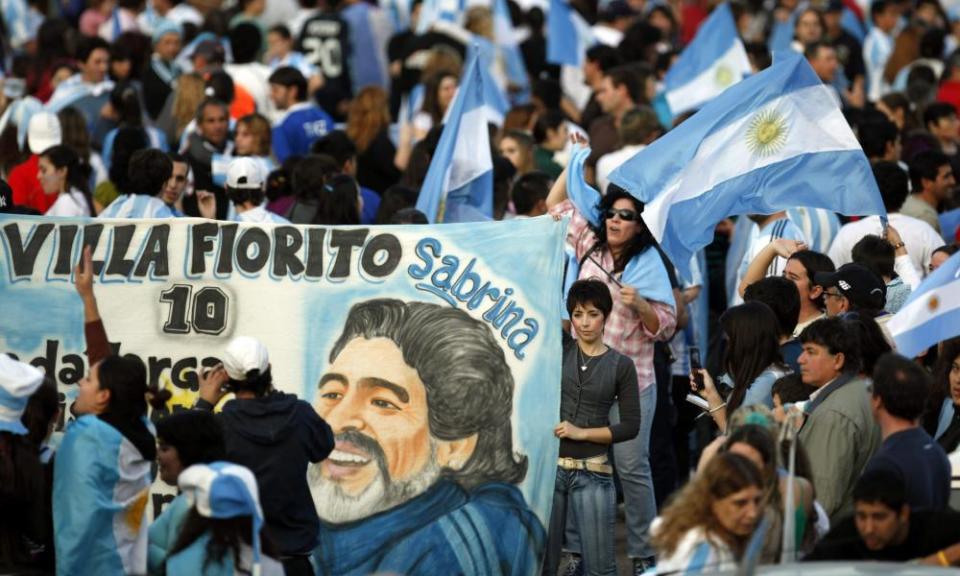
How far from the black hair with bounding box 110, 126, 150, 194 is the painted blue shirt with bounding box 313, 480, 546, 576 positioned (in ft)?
11.3

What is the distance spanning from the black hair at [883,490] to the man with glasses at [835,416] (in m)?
0.78

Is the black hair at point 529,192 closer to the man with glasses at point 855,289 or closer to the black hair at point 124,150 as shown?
the black hair at point 124,150

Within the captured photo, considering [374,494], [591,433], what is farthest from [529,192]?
[374,494]

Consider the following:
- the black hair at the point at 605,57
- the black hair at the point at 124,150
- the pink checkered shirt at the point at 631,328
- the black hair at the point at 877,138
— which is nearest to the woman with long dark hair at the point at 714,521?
the pink checkered shirt at the point at 631,328

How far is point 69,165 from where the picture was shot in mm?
11883

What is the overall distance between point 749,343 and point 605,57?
28.5ft

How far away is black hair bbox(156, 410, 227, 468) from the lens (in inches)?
280

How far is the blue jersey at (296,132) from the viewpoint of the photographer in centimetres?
1437

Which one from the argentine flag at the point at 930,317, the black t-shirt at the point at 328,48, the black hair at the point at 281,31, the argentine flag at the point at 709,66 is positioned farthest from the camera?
the black t-shirt at the point at 328,48

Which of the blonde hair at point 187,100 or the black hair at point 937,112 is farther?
the black hair at point 937,112

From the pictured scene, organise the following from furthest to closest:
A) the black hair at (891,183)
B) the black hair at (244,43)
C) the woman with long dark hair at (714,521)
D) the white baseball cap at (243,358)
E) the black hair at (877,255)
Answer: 1. the black hair at (244,43)
2. the black hair at (891,183)
3. the black hair at (877,255)
4. the white baseball cap at (243,358)
5. the woman with long dark hair at (714,521)

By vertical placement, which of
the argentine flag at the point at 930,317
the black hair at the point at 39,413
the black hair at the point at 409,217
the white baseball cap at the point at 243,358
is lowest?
the black hair at the point at 39,413

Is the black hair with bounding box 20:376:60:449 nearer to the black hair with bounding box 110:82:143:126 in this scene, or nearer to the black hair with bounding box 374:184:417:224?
the black hair with bounding box 374:184:417:224

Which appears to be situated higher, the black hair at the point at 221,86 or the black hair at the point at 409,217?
the black hair at the point at 221,86
